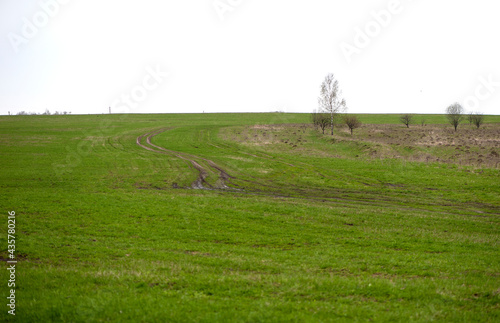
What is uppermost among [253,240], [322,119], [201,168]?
[322,119]

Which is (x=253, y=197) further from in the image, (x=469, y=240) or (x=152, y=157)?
(x=152, y=157)

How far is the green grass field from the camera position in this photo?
9.74 m

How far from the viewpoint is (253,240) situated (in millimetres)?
17266

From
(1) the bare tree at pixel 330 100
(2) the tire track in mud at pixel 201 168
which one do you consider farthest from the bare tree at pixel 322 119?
(2) the tire track in mud at pixel 201 168

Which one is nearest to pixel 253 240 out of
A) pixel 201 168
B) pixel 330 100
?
pixel 201 168

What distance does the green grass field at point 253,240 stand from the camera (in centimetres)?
974

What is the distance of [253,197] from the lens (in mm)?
27719

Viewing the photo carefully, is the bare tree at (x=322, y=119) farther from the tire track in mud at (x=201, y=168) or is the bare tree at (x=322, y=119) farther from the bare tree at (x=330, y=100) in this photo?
the tire track in mud at (x=201, y=168)

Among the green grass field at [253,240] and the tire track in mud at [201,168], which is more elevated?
the tire track in mud at [201,168]

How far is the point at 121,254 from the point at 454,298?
45.8 feet

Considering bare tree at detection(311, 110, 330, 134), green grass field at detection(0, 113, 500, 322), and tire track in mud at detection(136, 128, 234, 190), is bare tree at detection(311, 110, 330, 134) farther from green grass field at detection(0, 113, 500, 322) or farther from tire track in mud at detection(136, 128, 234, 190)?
tire track in mud at detection(136, 128, 234, 190)

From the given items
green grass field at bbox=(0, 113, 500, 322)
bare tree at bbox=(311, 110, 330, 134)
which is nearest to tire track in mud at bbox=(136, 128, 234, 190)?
green grass field at bbox=(0, 113, 500, 322)

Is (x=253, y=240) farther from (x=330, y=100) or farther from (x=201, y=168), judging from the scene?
(x=330, y=100)

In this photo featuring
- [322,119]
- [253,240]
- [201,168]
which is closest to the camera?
[253,240]
